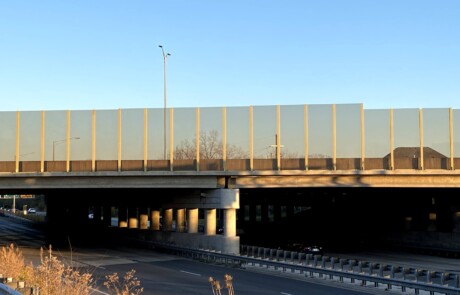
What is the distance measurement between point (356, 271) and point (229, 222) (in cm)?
1166

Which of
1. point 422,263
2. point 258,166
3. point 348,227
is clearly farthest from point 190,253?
point 348,227

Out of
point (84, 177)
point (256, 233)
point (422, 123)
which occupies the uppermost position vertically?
point (422, 123)

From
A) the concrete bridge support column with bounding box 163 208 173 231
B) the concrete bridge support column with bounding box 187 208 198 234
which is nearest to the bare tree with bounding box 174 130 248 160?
the concrete bridge support column with bounding box 187 208 198 234

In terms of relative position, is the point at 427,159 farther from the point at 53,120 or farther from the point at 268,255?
the point at 53,120

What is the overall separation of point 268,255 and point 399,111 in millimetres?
12447

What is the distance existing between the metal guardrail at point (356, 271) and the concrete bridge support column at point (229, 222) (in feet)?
4.65

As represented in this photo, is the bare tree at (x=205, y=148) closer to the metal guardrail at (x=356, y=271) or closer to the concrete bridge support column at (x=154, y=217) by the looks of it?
the metal guardrail at (x=356, y=271)

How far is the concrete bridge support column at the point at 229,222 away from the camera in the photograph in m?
36.3

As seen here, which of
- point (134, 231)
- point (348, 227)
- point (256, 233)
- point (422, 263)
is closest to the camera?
point (422, 263)

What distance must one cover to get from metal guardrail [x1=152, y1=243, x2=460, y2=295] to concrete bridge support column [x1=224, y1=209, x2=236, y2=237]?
142cm

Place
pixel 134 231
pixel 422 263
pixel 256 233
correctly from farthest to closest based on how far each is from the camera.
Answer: pixel 256 233 → pixel 134 231 → pixel 422 263

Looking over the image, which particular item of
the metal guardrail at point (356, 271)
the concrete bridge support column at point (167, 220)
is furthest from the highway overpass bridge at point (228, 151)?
the concrete bridge support column at point (167, 220)

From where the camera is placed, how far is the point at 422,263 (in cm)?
3700

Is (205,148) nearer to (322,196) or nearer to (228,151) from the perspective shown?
(228,151)
